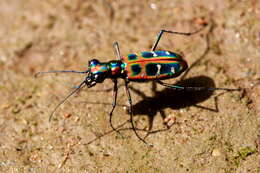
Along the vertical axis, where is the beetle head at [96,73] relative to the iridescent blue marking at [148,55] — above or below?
below

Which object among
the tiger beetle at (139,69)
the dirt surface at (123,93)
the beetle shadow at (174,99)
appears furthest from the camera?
the beetle shadow at (174,99)

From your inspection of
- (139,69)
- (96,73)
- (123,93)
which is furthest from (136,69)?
(123,93)

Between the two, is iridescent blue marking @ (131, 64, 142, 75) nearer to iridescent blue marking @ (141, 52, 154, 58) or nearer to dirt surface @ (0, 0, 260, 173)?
iridescent blue marking @ (141, 52, 154, 58)

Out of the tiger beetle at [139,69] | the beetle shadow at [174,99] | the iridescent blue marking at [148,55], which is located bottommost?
the beetle shadow at [174,99]

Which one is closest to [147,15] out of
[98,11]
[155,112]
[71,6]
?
[98,11]

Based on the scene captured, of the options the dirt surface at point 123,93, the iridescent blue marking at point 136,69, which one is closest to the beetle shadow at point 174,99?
the dirt surface at point 123,93

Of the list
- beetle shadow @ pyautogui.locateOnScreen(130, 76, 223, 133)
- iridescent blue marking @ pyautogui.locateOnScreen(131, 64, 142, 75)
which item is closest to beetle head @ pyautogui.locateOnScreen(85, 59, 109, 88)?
iridescent blue marking @ pyautogui.locateOnScreen(131, 64, 142, 75)

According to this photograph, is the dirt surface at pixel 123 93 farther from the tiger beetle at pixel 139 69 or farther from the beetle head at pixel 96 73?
the beetle head at pixel 96 73

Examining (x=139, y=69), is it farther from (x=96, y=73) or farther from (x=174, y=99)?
(x=174, y=99)

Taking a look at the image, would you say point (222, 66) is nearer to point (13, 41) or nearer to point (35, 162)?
point (35, 162)
